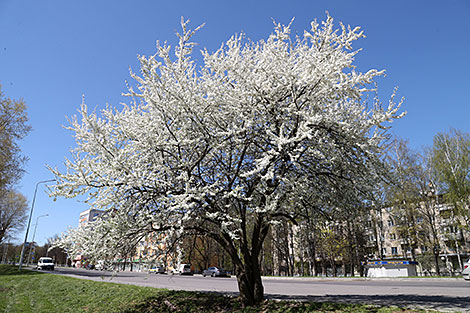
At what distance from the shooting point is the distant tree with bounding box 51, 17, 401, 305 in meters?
8.31

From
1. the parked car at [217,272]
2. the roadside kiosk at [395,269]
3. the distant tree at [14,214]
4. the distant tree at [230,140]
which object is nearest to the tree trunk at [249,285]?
the distant tree at [230,140]

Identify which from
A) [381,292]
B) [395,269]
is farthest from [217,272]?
[381,292]

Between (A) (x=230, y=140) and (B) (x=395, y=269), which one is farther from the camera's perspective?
(B) (x=395, y=269)

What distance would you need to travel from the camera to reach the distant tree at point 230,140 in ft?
27.3

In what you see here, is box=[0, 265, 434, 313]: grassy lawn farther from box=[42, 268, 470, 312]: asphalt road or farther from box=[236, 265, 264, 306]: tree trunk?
box=[42, 268, 470, 312]: asphalt road

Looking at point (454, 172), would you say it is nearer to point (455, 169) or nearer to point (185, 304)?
point (455, 169)

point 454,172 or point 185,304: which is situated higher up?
point 454,172

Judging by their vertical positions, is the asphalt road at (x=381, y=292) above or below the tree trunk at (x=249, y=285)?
below

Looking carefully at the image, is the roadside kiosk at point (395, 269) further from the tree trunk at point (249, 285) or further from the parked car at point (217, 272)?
the tree trunk at point (249, 285)

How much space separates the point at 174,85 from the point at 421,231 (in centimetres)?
3574

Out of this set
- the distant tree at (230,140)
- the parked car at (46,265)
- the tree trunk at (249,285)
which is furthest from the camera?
the parked car at (46,265)

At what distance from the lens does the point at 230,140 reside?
919 cm

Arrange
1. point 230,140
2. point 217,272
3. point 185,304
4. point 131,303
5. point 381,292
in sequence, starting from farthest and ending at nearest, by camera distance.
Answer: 1. point 217,272
2. point 381,292
3. point 131,303
4. point 185,304
5. point 230,140

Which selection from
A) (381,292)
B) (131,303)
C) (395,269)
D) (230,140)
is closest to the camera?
(230,140)
